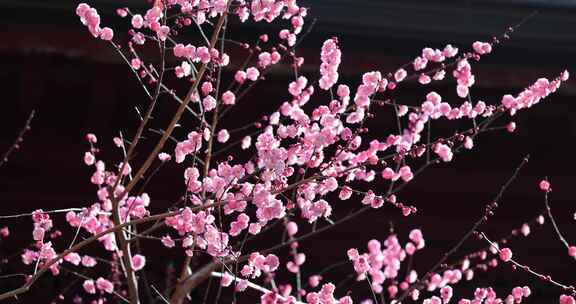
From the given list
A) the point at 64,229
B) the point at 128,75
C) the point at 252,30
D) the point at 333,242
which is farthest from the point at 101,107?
the point at 333,242

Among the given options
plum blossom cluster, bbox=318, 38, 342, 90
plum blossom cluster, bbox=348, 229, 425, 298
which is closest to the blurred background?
plum blossom cluster, bbox=318, 38, 342, 90

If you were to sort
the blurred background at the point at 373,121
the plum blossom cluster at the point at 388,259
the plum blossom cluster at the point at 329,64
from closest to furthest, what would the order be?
the plum blossom cluster at the point at 329,64 < the blurred background at the point at 373,121 < the plum blossom cluster at the point at 388,259

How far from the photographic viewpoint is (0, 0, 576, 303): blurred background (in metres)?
4.75

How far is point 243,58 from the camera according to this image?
5.11m

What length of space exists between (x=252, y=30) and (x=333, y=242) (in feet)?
5.94

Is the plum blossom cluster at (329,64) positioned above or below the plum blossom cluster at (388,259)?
above

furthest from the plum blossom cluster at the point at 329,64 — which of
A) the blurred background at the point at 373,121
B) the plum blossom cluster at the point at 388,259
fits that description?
the plum blossom cluster at the point at 388,259

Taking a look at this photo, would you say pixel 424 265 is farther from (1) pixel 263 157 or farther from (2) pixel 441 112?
(1) pixel 263 157

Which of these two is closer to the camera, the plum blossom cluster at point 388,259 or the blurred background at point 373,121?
the blurred background at point 373,121

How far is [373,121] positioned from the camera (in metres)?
5.89

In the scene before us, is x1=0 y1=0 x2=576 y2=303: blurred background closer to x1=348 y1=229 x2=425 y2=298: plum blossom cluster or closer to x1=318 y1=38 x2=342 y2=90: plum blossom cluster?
x1=318 y1=38 x2=342 y2=90: plum blossom cluster

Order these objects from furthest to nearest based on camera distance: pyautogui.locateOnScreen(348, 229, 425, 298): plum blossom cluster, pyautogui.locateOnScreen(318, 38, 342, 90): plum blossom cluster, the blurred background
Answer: pyautogui.locateOnScreen(348, 229, 425, 298): plum blossom cluster
the blurred background
pyautogui.locateOnScreen(318, 38, 342, 90): plum blossom cluster

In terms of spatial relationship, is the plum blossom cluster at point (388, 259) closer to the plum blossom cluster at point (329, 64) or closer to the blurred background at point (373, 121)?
the blurred background at point (373, 121)

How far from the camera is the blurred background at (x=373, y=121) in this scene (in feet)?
15.6
